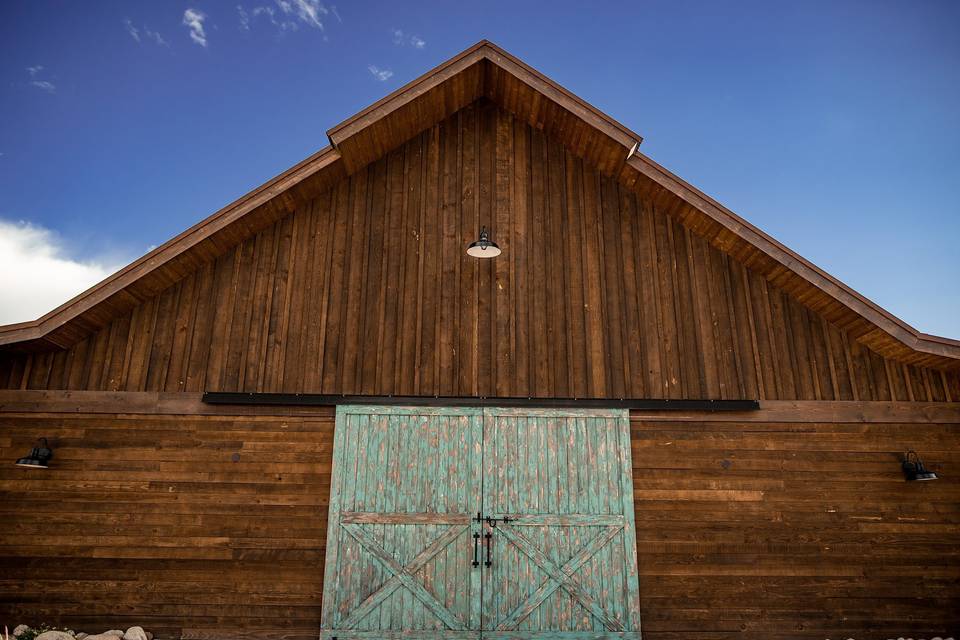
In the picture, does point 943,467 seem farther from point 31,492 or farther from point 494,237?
point 31,492

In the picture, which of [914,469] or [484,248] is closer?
[914,469]

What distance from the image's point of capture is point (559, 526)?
26.1 ft

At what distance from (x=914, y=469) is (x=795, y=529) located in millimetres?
1549

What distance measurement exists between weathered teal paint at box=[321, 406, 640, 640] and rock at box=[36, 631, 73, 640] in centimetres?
266

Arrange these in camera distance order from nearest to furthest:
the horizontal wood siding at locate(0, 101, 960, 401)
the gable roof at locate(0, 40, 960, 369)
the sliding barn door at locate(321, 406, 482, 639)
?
the sliding barn door at locate(321, 406, 482, 639) → the gable roof at locate(0, 40, 960, 369) → the horizontal wood siding at locate(0, 101, 960, 401)

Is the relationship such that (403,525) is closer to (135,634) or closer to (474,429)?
(474,429)

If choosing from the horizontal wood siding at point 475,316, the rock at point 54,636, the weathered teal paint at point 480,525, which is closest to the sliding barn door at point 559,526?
the weathered teal paint at point 480,525

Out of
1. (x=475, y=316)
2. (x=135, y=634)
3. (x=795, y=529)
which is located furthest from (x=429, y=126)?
(x=135, y=634)

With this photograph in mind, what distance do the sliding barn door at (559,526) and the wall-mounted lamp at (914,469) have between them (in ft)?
10.8

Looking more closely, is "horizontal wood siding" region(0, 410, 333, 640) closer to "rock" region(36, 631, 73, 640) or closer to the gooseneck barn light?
"rock" region(36, 631, 73, 640)

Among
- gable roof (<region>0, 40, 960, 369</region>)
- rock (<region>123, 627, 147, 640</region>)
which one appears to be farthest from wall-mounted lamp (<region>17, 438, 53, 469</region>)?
rock (<region>123, 627, 147, 640</region>)

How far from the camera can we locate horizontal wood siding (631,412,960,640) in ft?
25.8

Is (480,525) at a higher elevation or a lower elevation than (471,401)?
Result: lower

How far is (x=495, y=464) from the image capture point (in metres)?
8.09
